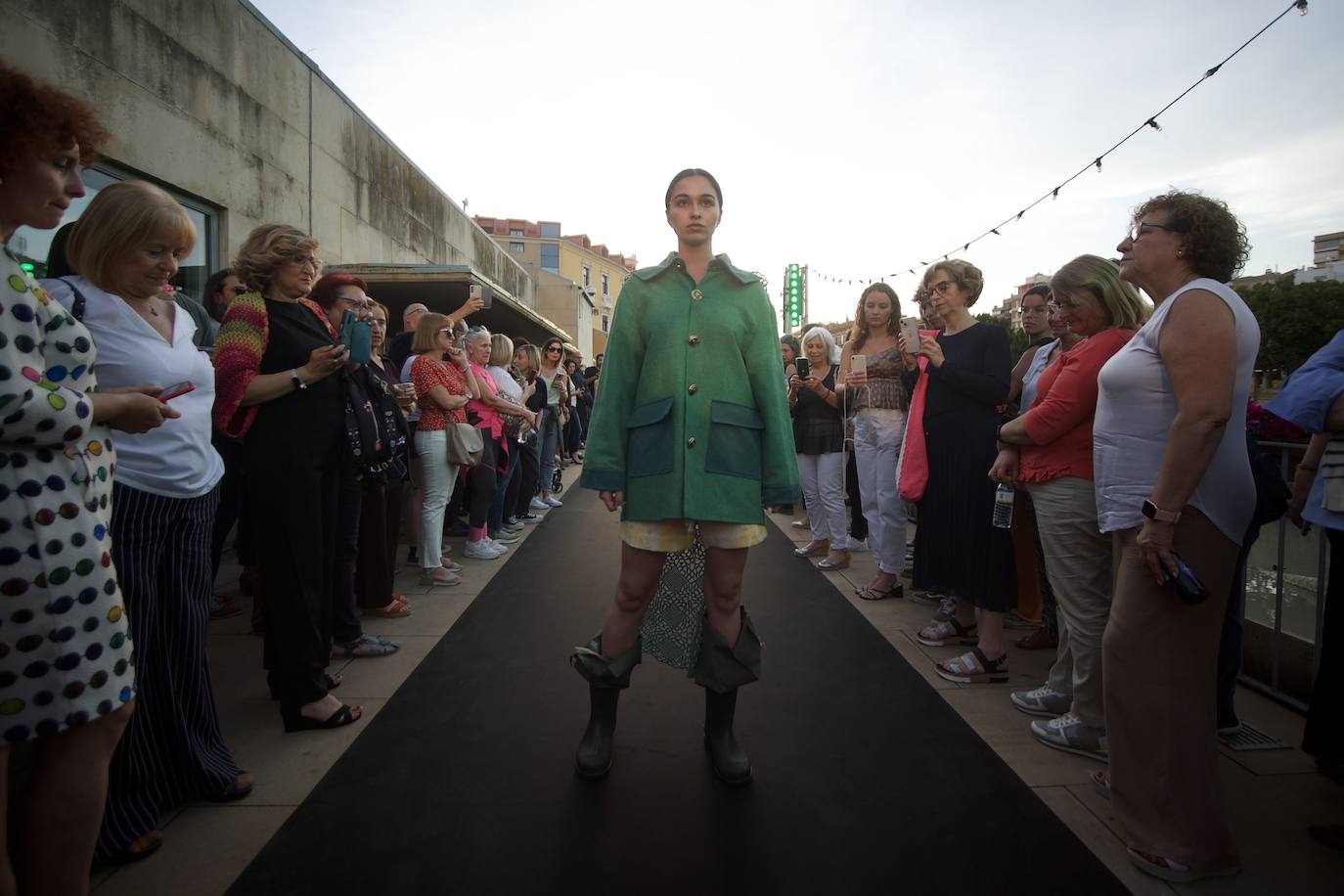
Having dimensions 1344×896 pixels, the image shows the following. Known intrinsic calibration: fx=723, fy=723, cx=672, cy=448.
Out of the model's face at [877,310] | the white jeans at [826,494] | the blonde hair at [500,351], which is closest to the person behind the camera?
the model's face at [877,310]

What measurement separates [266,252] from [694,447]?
174cm

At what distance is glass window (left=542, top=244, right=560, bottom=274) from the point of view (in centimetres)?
6316

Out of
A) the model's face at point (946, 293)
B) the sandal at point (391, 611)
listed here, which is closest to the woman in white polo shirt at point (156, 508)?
the sandal at point (391, 611)

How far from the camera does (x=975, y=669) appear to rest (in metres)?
3.39

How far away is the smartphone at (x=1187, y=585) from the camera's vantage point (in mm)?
1893

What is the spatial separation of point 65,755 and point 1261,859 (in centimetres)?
297

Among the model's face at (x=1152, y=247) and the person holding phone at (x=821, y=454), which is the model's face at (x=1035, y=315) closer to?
the person holding phone at (x=821, y=454)

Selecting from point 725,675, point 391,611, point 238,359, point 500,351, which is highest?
point 500,351

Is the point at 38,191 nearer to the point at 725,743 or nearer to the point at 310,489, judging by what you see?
the point at 310,489

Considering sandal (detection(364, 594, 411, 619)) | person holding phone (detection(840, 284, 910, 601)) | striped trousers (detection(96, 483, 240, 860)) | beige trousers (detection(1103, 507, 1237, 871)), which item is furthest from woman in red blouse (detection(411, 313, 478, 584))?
beige trousers (detection(1103, 507, 1237, 871))

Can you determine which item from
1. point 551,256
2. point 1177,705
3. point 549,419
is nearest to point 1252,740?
point 1177,705

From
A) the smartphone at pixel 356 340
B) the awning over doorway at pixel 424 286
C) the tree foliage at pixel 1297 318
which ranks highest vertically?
the tree foliage at pixel 1297 318

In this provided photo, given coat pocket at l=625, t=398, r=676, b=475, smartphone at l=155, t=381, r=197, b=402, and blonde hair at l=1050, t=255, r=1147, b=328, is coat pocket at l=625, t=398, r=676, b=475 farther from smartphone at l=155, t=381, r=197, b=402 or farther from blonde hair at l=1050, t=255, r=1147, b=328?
blonde hair at l=1050, t=255, r=1147, b=328

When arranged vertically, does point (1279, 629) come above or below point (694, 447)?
below
